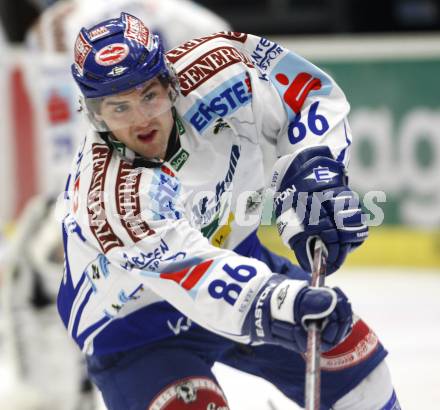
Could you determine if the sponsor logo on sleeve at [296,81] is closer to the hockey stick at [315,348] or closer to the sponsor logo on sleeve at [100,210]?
the hockey stick at [315,348]

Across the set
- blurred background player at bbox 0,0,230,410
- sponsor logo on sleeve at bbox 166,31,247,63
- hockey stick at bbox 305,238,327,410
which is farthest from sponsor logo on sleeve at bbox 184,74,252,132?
blurred background player at bbox 0,0,230,410

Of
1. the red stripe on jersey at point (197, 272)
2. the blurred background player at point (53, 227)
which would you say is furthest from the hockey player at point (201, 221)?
the blurred background player at point (53, 227)

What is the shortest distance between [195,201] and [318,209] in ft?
0.84

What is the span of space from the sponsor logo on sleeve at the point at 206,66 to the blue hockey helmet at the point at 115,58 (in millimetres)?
139

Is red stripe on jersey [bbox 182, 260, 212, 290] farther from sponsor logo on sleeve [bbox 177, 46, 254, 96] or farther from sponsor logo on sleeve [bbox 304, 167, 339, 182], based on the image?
sponsor logo on sleeve [bbox 177, 46, 254, 96]

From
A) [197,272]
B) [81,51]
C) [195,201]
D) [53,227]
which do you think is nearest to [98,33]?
[81,51]

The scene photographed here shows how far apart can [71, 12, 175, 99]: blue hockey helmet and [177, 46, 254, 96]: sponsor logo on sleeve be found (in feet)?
0.46

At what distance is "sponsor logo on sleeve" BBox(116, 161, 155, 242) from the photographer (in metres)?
2.39

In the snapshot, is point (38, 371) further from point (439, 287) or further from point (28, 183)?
point (28, 183)

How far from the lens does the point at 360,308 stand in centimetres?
488

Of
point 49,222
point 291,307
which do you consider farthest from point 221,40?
point 49,222

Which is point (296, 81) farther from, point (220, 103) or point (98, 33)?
point (98, 33)

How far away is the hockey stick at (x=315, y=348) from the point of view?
2301 millimetres

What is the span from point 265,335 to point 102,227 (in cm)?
38
